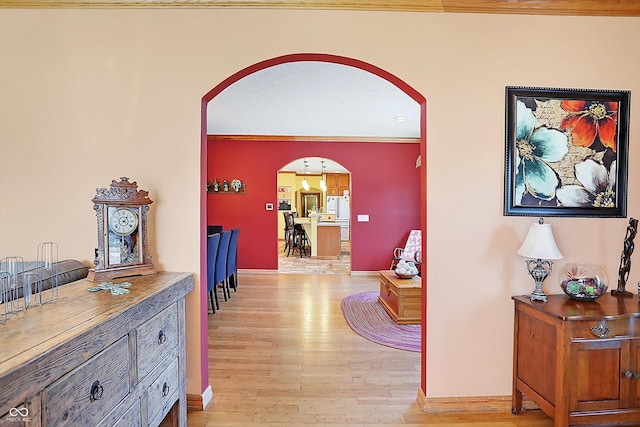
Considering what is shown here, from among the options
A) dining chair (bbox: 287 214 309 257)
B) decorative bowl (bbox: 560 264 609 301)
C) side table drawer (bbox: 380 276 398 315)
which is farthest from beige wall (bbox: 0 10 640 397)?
dining chair (bbox: 287 214 309 257)

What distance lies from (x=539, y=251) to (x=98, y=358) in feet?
7.34

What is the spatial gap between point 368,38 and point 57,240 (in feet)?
7.87

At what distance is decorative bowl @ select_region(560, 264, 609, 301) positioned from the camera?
191cm

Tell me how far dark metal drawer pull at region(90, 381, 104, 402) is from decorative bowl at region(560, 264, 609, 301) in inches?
97.2

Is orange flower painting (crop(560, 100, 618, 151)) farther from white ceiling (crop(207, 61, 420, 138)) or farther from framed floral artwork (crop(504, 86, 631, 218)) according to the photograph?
white ceiling (crop(207, 61, 420, 138))

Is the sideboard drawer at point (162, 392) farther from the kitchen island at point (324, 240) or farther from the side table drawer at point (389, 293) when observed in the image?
the kitchen island at point (324, 240)

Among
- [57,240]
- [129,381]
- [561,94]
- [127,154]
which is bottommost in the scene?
[129,381]

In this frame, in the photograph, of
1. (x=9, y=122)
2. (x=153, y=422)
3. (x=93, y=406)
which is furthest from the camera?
(x=9, y=122)

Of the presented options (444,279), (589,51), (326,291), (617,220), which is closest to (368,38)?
(589,51)

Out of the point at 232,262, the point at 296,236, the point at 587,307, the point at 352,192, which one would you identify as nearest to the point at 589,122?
the point at 587,307

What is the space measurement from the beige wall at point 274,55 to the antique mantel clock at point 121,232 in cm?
20

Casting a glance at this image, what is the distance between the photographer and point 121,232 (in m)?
1.81

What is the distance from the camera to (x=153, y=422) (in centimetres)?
155

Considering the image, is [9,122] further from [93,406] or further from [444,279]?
[444,279]
